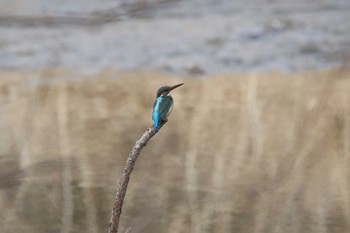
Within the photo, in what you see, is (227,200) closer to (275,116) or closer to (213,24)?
(275,116)

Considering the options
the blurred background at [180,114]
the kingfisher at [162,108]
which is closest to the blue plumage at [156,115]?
the kingfisher at [162,108]

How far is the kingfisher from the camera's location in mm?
1239

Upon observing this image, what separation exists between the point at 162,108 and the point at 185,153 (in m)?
1.91

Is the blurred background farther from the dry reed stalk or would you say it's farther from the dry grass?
the dry reed stalk

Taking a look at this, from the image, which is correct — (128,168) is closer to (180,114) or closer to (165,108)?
(165,108)

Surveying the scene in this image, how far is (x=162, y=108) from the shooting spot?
1.25 m

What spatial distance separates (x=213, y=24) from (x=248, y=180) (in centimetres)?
199

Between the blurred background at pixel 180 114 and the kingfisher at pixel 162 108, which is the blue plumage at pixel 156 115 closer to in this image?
the kingfisher at pixel 162 108

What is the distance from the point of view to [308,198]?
2691 mm

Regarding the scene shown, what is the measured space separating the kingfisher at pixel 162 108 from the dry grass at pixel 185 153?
4.00 feet

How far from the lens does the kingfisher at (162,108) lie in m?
1.24

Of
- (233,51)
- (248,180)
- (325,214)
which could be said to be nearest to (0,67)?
(233,51)

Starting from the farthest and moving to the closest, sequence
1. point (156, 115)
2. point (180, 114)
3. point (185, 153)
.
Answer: point (180, 114) < point (185, 153) < point (156, 115)

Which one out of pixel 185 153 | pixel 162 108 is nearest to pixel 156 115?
pixel 162 108
